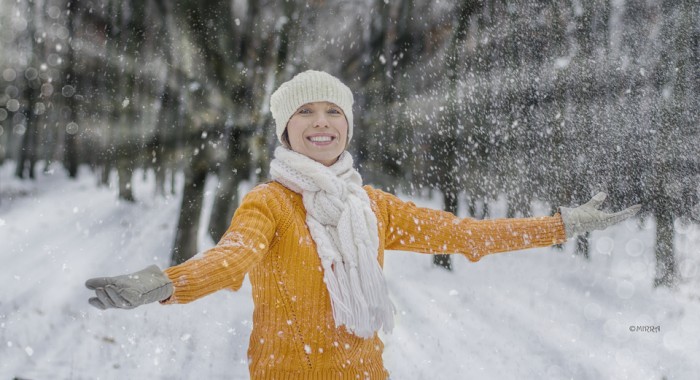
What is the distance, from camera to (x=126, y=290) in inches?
48.5

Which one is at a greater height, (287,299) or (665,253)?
(287,299)

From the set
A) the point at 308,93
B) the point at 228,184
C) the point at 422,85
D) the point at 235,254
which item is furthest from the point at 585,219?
the point at 422,85

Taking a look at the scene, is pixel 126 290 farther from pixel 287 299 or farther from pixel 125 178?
pixel 125 178

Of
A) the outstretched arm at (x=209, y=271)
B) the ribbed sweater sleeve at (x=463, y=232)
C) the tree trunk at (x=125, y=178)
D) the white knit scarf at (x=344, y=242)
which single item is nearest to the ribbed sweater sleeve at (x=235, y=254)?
the outstretched arm at (x=209, y=271)

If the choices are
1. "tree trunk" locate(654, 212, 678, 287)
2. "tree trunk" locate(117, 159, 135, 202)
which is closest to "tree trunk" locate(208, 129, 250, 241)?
"tree trunk" locate(117, 159, 135, 202)

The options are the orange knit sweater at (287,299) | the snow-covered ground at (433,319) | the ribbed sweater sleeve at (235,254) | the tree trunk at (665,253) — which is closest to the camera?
the ribbed sweater sleeve at (235,254)

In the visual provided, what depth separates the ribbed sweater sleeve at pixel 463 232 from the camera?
82.7 inches

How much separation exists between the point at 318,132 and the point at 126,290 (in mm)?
951

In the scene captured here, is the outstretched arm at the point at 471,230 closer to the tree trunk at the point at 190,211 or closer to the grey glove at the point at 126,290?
the grey glove at the point at 126,290

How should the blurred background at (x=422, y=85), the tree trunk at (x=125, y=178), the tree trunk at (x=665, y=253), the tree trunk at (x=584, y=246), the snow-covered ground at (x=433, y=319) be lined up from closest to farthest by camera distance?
the snow-covered ground at (x=433, y=319) → the blurred background at (x=422, y=85) → the tree trunk at (x=665, y=253) → the tree trunk at (x=125, y=178) → the tree trunk at (x=584, y=246)

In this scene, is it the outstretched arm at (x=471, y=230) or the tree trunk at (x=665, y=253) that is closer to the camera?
the outstretched arm at (x=471, y=230)

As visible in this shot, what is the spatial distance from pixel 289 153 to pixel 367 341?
26.2 inches

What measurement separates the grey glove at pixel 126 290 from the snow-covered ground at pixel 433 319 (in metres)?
3.97

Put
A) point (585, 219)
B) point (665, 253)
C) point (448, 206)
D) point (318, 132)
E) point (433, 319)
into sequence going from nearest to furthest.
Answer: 1. point (318, 132)
2. point (585, 219)
3. point (433, 319)
4. point (665, 253)
5. point (448, 206)
